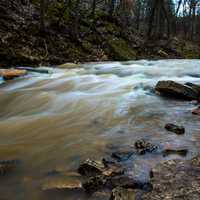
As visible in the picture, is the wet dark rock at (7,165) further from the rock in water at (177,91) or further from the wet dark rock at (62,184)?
the rock in water at (177,91)

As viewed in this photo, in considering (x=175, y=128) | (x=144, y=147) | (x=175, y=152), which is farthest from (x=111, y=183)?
(x=175, y=128)

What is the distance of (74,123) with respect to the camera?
610 centimetres

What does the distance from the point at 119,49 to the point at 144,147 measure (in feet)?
50.3

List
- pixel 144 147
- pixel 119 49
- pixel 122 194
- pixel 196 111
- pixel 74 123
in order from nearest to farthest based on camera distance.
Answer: pixel 122 194, pixel 144 147, pixel 74 123, pixel 196 111, pixel 119 49

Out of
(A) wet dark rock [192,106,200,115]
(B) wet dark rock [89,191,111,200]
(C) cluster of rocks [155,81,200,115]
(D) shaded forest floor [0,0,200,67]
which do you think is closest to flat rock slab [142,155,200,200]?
(B) wet dark rock [89,191,111,200]

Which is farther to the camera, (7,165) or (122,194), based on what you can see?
(7,165)

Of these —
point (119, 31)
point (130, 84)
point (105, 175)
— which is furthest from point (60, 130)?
point (119, 31)

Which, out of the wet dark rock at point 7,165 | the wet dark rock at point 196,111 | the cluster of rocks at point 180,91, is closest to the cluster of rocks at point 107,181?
the wet dark rock at point 7,165

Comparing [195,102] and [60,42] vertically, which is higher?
[60,42]

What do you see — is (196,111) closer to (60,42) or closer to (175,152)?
(175,152)

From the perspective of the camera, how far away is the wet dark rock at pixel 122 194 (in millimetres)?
3176

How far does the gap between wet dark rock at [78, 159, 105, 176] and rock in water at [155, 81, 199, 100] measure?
410 cm

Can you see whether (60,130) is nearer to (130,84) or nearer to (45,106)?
(45,106)

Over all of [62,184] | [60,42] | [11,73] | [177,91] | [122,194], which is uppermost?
[60,42]
